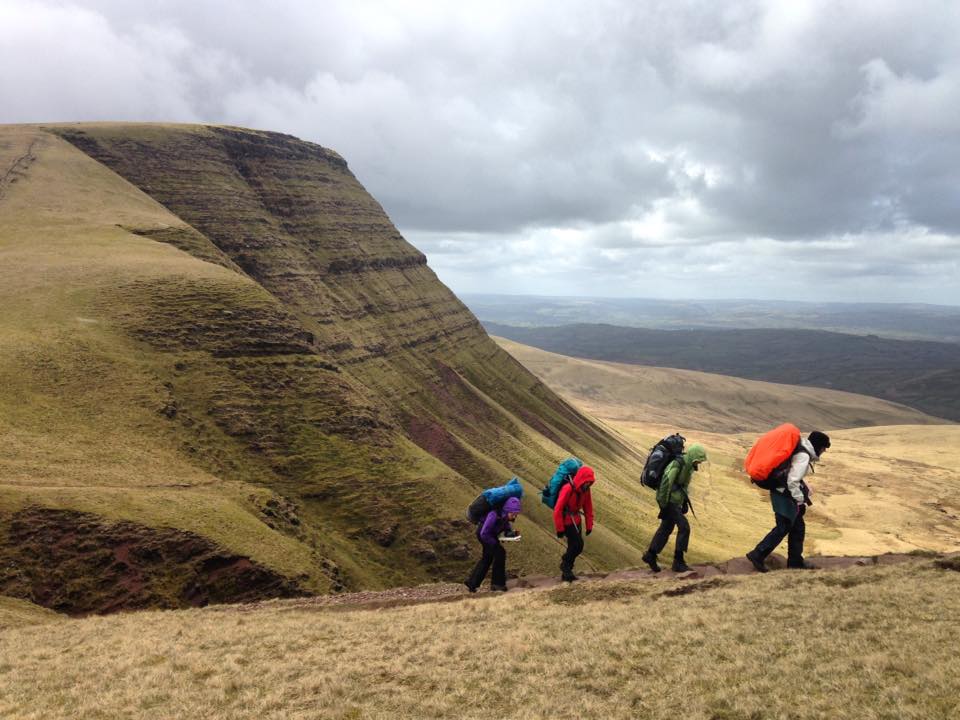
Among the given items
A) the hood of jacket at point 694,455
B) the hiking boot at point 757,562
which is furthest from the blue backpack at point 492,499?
the hiking boot at point 757,562

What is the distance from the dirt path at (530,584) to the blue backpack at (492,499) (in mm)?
3102

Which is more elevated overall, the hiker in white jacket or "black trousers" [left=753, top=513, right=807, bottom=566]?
the hiker in white jacket

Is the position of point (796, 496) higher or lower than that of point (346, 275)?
lower

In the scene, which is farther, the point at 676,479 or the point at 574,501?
the point at 574,501

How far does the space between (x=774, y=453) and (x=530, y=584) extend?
8.71 m

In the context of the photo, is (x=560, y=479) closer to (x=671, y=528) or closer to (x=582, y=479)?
(x=582, y=479)

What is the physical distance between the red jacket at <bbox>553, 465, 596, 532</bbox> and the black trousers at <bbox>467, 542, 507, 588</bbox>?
232cm

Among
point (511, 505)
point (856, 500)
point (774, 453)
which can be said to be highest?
point (774, 453)

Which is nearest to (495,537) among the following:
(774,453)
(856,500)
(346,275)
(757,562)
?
(757,562)

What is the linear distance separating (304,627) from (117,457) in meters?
19.3

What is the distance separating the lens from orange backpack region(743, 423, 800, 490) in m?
15.4

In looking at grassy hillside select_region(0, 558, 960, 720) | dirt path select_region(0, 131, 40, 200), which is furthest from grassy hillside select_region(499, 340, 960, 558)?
dirt path select_region(0, 131, 40, 200)

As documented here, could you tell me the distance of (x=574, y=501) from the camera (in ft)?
55.5

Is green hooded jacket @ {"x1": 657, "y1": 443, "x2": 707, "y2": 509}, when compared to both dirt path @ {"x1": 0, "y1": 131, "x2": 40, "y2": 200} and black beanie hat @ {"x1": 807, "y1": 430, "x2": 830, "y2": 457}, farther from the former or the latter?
dirt path @ {"x1": 0, "y1": 131, "x2": 40, "y2": 200}
